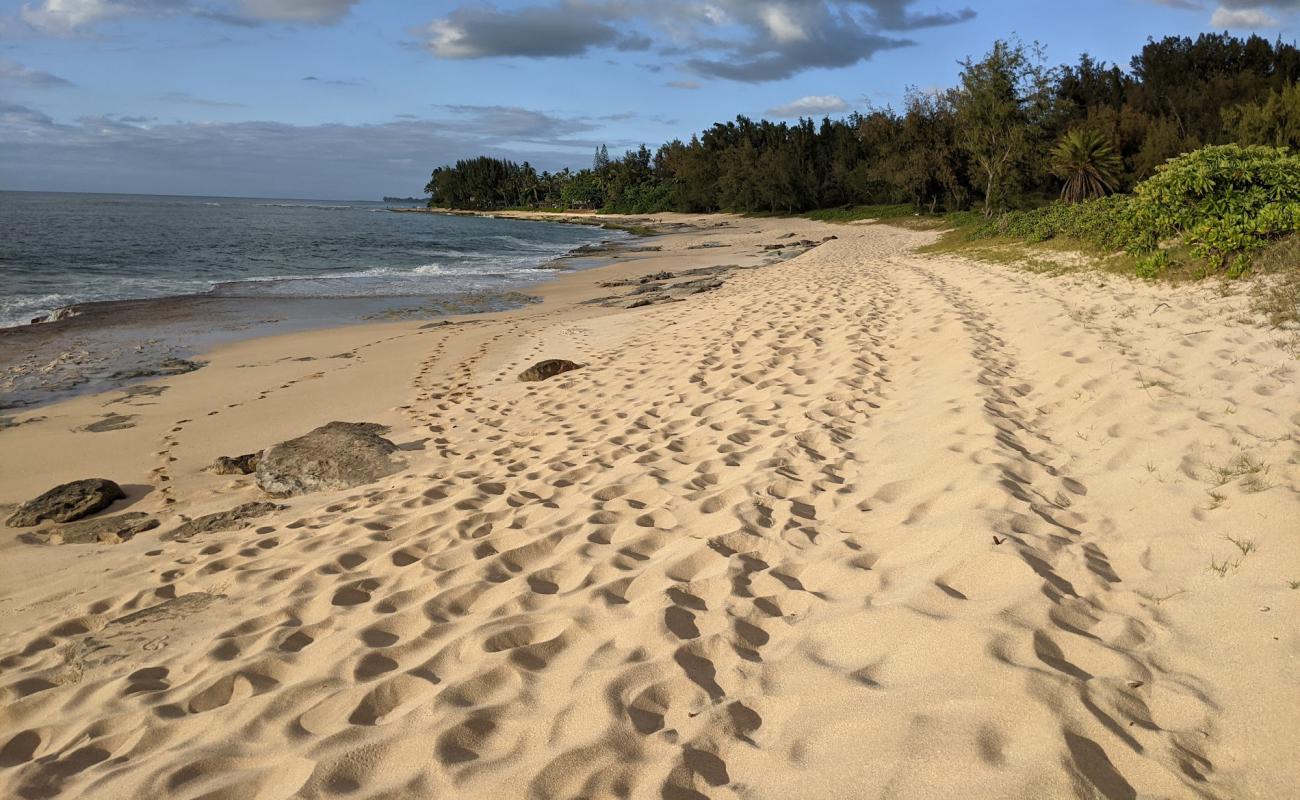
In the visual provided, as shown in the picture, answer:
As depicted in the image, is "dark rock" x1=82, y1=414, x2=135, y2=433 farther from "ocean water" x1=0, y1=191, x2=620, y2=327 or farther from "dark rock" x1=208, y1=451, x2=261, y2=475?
"ocean water" x1=0, y1=191, x2=620, y2=327

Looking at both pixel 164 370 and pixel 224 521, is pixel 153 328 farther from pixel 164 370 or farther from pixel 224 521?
pixel 224 521

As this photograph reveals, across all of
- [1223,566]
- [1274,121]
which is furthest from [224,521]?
[1274,121]

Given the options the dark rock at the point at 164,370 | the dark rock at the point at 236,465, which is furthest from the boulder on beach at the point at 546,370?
the dark rock at the point at 164,370

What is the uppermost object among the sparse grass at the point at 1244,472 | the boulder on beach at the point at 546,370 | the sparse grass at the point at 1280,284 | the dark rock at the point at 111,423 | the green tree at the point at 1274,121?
the green tree at the point at 1274,121

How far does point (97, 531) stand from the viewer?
16.5 feet

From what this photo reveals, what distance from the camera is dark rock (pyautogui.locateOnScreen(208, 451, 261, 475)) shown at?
6090mm

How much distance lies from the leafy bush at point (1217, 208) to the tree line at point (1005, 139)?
26.3 feet

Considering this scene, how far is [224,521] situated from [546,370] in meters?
4.23

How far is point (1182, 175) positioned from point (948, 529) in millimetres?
8957

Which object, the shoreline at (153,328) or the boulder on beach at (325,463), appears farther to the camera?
the shoreline at (153,328)

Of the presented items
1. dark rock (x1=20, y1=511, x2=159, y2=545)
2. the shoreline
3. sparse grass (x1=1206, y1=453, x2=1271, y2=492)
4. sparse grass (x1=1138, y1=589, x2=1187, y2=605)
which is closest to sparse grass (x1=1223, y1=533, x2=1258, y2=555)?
sparse grass (x1=1138, y1=589, x2=1187, y2=605)

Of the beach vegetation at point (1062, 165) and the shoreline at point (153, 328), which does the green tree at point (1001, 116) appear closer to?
the beach vegetation at point (1062, 165)

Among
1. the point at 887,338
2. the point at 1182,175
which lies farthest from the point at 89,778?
the point at 1182,175

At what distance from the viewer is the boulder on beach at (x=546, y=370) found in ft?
28.1
